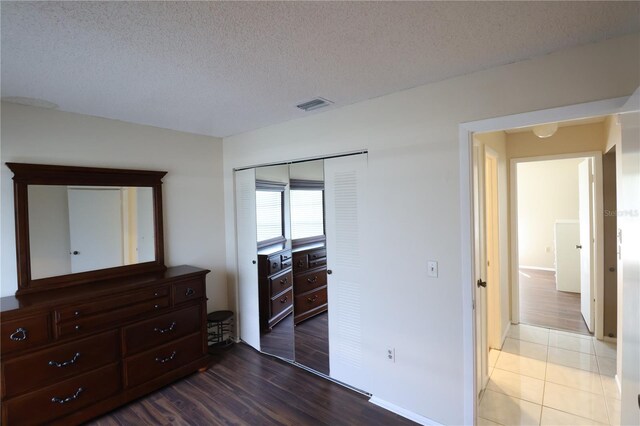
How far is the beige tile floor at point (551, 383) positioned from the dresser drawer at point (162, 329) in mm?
2528

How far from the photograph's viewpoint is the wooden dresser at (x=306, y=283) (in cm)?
289

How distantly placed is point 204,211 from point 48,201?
1.36 meters

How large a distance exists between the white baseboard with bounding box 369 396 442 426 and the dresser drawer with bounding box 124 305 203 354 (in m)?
1.75

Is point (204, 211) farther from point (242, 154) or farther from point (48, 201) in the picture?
point (48, 201)

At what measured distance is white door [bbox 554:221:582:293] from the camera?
16.1 ft

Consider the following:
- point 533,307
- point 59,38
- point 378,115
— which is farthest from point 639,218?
point 533,307

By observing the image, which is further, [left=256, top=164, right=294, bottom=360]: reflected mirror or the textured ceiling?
[left=256, top=164, right=294, bottom=360]: reflected mirror

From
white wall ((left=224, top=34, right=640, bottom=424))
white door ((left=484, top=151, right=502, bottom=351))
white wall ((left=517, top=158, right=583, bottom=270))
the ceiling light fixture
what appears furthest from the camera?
white wall ((left=517, top=158, right=583, bottom=270))

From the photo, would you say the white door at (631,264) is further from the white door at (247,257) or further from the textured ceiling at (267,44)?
the white door at (247,257)

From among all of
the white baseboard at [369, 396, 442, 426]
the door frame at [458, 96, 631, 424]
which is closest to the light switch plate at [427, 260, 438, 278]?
the door frame at [458, 96, 631, 424]

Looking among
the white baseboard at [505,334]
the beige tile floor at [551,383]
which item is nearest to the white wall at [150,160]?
the beige tile floor at [551,383]

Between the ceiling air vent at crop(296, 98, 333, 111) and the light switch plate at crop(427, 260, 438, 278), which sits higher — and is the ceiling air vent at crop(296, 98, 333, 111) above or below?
above

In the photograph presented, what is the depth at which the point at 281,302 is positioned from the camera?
122 inches

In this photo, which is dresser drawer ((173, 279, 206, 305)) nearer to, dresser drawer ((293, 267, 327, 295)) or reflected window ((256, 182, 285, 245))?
reflected window ((256, 182, 285, 245))
